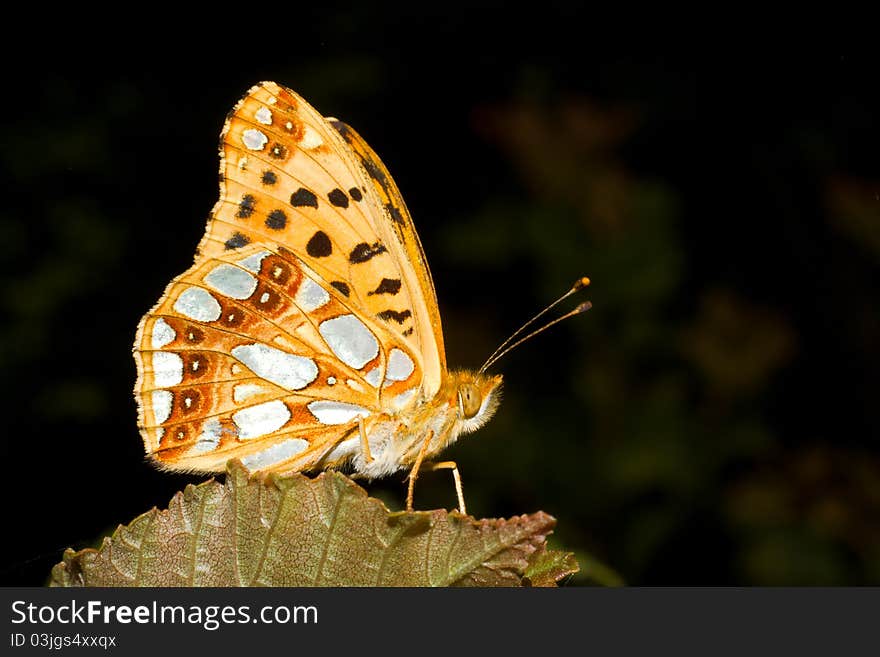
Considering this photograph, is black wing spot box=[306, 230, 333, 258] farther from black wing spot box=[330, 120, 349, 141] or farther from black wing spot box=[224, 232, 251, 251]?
black wing spot box=[330, 120, 349, 141]

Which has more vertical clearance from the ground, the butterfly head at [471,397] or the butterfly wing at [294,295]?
the butterfly wing at [294,295]

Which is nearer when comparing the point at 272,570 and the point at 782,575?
the point at 272,570

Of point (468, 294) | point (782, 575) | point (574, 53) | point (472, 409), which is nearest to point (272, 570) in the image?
point (472, 409)

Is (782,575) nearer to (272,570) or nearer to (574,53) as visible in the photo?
(272,570)

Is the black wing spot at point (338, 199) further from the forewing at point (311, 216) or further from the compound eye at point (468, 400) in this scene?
the compound eye at point (468, 400)

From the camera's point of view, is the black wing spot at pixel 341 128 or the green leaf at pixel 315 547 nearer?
the green leaf at pixel 315 547

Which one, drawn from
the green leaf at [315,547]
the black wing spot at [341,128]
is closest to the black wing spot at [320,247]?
the black wing spot at [341,128]

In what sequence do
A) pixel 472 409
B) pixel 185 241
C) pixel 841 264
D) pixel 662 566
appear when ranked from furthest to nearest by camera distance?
pixel 841 264 → pixel 185 241 → pixel 662 566 → pixel 472 409
